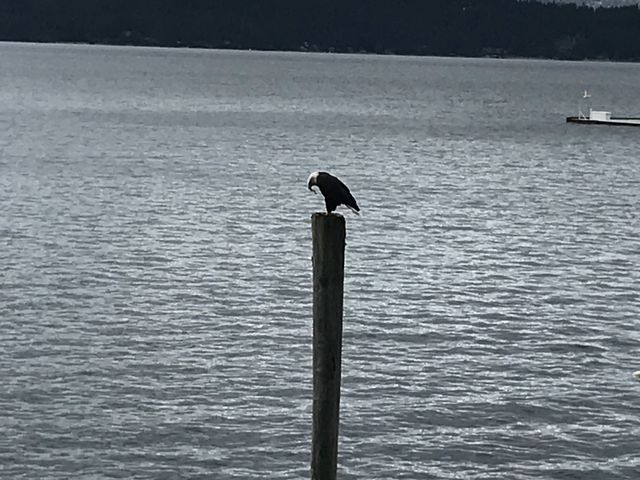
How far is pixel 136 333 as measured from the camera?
37.1 meters

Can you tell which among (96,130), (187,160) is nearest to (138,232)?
(187,160)

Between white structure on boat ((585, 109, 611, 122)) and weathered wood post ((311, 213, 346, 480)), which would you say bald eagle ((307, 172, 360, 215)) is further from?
white structure on boat ((585, 109, 611, 122))

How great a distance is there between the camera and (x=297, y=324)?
1508 inches

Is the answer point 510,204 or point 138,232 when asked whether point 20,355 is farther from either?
point 510,204

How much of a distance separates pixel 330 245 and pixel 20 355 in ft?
58.4

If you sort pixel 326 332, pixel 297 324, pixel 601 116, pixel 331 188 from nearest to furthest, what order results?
pixel 326 332 → pixel 331 188 → pixel 297 324 → pixel 601 116

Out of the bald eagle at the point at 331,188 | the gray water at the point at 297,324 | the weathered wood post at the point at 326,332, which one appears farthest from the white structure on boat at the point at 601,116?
the weathered wood post at the point at 326,332

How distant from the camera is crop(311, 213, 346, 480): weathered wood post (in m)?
17.8

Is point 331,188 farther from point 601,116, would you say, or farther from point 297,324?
point 601,116

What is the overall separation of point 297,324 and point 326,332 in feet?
64.8

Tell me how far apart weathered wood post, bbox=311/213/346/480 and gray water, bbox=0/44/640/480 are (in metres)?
7.04

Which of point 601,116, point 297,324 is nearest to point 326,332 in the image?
point 297,324

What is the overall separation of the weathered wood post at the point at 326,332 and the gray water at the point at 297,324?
7.04 metres

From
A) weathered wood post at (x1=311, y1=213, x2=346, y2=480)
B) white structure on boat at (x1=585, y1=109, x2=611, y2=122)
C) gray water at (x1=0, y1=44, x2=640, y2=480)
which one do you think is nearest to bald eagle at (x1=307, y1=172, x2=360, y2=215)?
weathered wood post at (x1=311, y1=213, x2=346, y2=480)
